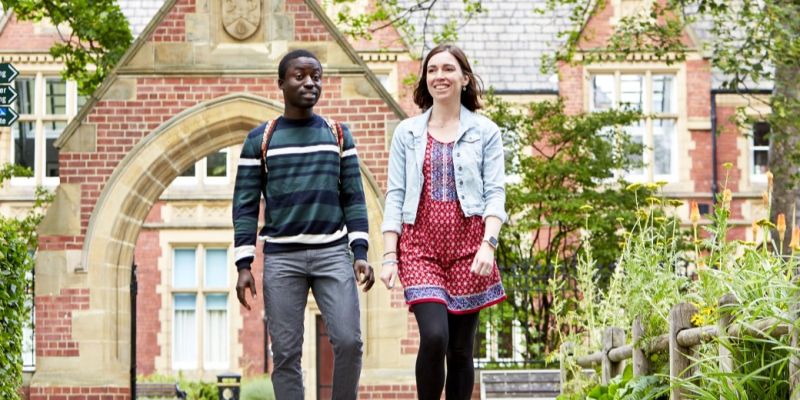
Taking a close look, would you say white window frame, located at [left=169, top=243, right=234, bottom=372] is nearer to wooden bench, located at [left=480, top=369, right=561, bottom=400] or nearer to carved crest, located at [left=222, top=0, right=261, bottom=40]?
wooden bench, located at [left=480, top=369, right=561, bottom=400]

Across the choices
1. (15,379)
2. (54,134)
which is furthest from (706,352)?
(54,134)

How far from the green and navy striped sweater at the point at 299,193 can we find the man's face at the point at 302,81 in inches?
5.1

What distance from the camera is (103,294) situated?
1327 cm

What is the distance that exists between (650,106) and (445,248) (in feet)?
70.0

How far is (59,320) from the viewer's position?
13219 mm

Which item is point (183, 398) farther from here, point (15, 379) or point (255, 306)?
point (15, 379)

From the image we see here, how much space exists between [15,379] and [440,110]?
459 centimetres

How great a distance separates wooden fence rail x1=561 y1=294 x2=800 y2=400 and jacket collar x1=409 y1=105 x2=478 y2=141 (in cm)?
133

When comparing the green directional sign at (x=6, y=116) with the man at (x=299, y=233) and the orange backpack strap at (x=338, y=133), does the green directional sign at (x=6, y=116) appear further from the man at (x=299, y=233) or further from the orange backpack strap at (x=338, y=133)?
the orange backpack strap at (x=338, y=133)

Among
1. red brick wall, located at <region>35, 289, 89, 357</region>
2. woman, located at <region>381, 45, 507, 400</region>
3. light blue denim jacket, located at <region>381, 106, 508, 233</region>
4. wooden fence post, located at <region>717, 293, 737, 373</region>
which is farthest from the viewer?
red brick wall, located at <region>35, 289, 89, 357</region>

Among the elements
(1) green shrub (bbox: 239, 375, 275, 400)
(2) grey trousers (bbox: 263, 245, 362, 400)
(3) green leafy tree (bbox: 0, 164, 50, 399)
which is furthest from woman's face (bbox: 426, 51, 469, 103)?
(1) green shrub (bbox: 239, 375, 275, 400)

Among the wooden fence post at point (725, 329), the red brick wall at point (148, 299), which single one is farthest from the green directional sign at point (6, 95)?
the red brick wall at point (148, 299)

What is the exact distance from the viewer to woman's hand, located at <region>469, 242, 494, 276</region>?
19.1ft

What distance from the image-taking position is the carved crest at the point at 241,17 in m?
13.2
